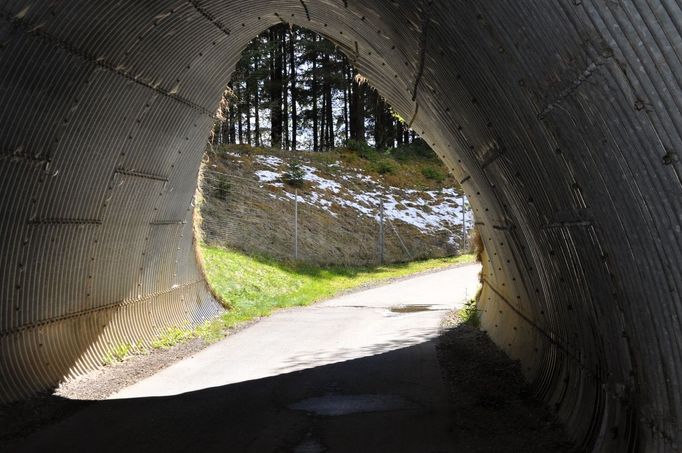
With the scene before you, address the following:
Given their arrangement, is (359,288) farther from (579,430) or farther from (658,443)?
(658,443)

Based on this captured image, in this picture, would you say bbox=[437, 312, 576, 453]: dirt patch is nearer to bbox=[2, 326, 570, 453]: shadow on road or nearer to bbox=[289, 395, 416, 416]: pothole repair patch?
bbox=[2, 326, 570, 453]: shadow on road

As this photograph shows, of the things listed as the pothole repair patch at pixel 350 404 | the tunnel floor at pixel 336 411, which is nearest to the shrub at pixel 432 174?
the tunnel floor at pixel 336 411

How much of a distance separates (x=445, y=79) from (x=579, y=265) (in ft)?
8.16

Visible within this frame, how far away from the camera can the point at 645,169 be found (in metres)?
3.71

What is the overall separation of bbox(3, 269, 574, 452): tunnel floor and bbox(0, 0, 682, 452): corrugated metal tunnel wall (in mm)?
447

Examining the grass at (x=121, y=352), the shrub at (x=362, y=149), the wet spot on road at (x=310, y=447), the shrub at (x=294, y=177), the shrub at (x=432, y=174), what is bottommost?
the wet spot on road at (x=310, y=447)

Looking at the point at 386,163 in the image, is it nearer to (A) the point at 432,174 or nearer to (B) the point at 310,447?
(A) the point at 432,174

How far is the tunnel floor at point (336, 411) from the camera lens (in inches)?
277

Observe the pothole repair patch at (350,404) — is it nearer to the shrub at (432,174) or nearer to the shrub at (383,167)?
the shrub at (383,167)

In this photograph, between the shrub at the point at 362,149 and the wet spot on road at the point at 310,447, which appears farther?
the shrub at the point at 362,149

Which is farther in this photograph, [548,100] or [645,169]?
[548,100]

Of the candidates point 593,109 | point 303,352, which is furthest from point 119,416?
point 593,109

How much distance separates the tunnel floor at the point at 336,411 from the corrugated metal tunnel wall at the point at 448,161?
1.47ft

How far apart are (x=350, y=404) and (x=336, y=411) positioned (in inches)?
14.0
